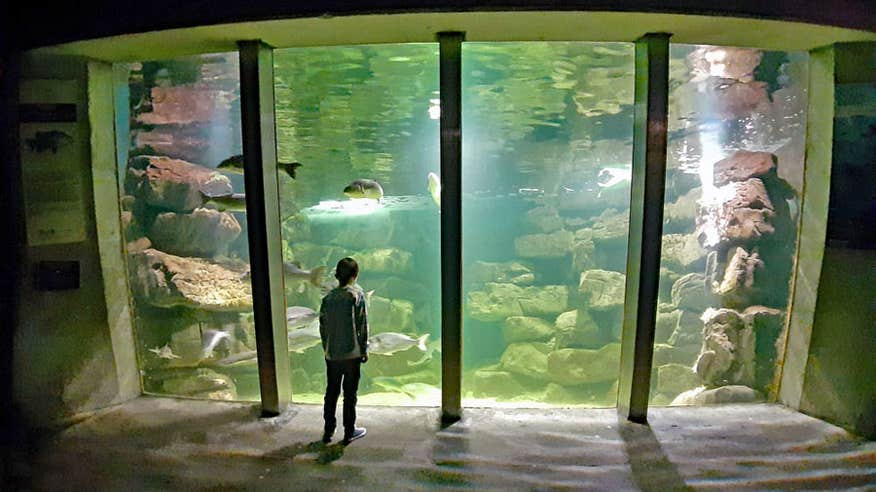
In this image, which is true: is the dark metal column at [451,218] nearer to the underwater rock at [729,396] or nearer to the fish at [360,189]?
the fish at [360,189]

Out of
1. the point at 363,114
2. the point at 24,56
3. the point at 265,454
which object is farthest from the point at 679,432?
the point at 363,114

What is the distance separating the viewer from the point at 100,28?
15.9 feet

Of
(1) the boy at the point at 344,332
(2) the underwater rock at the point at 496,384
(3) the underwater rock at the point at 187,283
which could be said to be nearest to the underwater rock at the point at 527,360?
(2) the underwater rock at the point at 496,384

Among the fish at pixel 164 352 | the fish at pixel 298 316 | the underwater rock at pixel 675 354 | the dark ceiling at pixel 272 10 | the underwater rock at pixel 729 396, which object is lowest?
the underwater rock at pixel 675 354

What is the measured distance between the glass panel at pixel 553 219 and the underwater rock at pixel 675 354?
1.27 meters

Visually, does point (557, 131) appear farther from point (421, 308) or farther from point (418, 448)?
point (418, 448)

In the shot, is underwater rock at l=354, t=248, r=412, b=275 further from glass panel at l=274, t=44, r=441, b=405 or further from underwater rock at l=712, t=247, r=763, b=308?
underwater rock at l=712, t=247, r=763, b=308

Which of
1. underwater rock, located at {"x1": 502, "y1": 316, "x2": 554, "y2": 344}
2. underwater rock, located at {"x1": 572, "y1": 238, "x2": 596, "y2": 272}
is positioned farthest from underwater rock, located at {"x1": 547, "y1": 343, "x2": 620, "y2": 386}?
underwater rock, located at {"x1": 572, "y1": 238, "x2": 596, "y2": 272}

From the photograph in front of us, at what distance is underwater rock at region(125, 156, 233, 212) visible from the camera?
10539mm

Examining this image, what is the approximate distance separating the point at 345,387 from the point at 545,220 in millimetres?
21378

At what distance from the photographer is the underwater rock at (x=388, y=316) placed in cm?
1850

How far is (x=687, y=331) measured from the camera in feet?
46.2

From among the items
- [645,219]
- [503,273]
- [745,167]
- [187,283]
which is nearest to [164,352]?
[187,283]

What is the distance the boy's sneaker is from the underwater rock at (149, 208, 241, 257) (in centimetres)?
740
